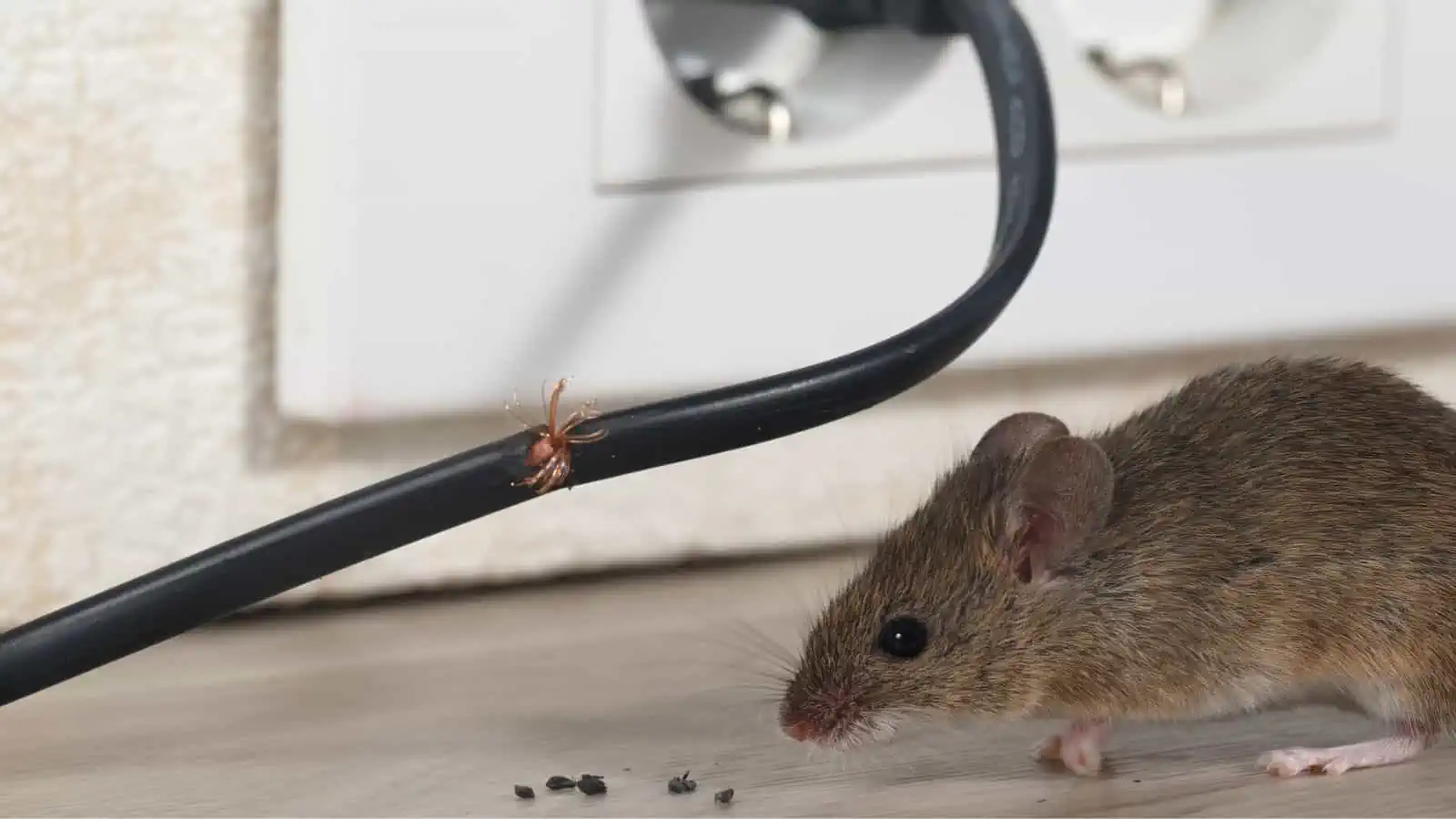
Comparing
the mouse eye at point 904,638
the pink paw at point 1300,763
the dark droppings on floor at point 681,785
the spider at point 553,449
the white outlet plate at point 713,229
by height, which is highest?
the white outlet plate at point 713,229

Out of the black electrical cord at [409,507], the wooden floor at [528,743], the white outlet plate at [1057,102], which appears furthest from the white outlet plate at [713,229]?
the black electrical cord at [409,507]

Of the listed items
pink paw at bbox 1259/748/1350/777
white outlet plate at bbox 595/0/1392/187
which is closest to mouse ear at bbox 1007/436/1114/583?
pink paw at bbox 1259/748/1350/777

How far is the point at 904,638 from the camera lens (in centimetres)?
72

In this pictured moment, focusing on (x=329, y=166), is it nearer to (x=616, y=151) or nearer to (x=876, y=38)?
(x=616, y=151)

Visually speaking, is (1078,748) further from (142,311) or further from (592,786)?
(142,311)

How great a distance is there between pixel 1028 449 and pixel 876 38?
0.28 m

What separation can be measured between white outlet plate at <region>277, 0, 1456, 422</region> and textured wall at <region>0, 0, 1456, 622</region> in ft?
0.10

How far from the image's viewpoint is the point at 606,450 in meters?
0.59

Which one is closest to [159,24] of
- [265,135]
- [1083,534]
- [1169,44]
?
[265,135]

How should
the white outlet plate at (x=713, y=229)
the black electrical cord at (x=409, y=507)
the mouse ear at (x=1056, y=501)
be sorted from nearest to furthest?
the black electrical cord at (x=409, y=507)
the mouse ear at (x=1056, y=501)
the white outlet plate at (x=713, y=229)

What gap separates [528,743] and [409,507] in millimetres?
135

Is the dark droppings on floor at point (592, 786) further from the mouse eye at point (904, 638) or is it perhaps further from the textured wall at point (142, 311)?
the textured wall at point (142, 311)

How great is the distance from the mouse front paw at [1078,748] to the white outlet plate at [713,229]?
0.25 meters

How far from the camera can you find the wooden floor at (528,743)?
2.06ft
